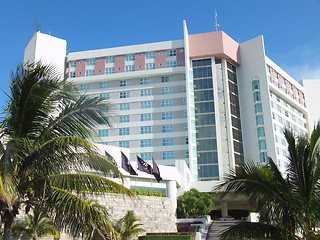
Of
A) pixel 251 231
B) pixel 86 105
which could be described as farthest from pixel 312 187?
pixel 86 105

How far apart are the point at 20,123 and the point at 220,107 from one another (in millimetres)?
57916

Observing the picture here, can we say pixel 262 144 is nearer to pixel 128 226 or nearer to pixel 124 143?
pixel 124 143

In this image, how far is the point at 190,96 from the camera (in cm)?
6588

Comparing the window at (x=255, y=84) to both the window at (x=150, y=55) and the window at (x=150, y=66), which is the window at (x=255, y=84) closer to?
the window at (x=150, y=66)

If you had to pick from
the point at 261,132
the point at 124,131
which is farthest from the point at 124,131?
the point at 261,132

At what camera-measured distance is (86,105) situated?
37.8 ft

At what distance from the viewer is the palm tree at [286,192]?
1234 cm

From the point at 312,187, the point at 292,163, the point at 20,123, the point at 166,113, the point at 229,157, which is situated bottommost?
the point at 312,187

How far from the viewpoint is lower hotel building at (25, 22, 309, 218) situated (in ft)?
213

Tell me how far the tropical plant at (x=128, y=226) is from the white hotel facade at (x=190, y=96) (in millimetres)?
32498

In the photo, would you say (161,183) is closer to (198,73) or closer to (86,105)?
(198,73)

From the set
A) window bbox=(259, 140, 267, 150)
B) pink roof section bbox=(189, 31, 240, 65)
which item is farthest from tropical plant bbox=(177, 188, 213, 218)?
pink roof section bbox=(189, 31, 240, 65)

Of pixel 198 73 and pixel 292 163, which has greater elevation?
pixel 198 73

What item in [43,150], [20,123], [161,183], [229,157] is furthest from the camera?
Result: [229,157]
